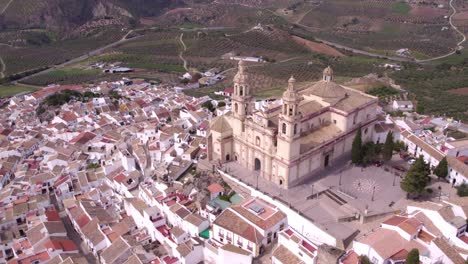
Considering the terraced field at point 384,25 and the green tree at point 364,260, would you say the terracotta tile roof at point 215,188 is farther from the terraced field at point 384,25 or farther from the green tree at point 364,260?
the terraced field at point 384,25

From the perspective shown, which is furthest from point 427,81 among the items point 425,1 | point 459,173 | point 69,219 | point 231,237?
point 425,1

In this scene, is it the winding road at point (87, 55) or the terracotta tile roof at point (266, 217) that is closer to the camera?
the terracotta tile roof at point (266, 217)

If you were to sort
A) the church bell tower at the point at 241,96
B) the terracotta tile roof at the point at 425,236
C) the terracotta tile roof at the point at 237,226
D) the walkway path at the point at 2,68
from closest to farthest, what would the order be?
the terracotta tile roof at the point at 425,236 < the terracotta tile roof at the point at 237,226 < the church bell tower at the point at 241,96 < the walkway path at the point at 2,68

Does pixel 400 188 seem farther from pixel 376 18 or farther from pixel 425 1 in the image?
pixel 425 1

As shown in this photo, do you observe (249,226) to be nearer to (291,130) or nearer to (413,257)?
(291,130)

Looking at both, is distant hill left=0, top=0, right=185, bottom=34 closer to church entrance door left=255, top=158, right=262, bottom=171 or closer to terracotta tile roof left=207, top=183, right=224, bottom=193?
church entrance door left=255, top=158, right=262, bottom=171

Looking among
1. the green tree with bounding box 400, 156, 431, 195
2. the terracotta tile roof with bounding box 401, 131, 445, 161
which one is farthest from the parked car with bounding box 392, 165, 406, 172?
the green tree with bounding box 400, 156, 431, 195

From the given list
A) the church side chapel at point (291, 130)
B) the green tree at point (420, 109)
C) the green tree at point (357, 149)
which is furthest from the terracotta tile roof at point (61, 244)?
the green tree at point (420, 109)
